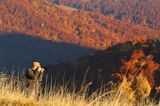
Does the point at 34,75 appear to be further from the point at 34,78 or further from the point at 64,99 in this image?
the point at 64,99

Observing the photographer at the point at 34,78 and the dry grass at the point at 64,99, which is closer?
the dry grass at the point at 64,99

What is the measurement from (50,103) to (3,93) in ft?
2.75

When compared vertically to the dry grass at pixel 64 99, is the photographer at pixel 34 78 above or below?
above

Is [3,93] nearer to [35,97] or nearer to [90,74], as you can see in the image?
[35,97]

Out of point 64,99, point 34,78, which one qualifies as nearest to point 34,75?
point 34,78

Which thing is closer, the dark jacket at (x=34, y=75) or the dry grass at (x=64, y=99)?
the dry grass at (x=64, y=99)

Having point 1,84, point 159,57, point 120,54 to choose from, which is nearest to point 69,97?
point 1,84

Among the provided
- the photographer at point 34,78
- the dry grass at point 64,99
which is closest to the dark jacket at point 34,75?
the photographer at point 34,78

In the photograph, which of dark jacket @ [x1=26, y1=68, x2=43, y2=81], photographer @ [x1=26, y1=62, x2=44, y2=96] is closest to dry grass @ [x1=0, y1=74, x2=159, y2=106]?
photographer @ [x1=26, y1=62, x2=44, y2=96]

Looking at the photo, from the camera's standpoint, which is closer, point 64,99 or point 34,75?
point 64,99

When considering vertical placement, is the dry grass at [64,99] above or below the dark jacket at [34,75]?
below

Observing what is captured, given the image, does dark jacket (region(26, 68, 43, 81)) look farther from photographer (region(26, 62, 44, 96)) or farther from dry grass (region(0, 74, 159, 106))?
dry grass (region(0, 74, 159, 106))

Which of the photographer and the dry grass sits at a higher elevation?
the photographer

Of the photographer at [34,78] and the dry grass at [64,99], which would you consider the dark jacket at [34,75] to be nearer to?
the photographer at [34,78]
